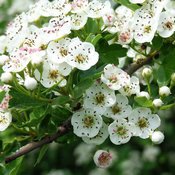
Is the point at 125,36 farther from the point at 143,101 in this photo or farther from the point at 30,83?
the point at 30,83

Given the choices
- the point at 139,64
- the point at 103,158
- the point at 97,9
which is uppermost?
the point at 97,9

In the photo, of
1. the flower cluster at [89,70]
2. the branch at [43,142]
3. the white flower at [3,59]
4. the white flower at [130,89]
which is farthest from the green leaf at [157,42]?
the white flower at [3,59]

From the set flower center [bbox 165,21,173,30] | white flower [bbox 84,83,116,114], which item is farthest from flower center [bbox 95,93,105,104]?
flower center [bbox 165,21,173,30]

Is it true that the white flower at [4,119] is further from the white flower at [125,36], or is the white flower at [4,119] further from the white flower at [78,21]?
the white flower at [125,36]

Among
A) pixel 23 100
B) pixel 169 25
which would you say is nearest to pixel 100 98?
pixel 23 100

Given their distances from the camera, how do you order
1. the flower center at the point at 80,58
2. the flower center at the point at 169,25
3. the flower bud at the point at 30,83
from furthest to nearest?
1. the flower center at the point at 169,25
2. the flower center at the point at 80,58
3. the flower bud at the point at 30,83

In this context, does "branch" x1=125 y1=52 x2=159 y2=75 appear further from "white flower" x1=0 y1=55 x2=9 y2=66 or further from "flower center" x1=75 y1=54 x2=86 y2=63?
"white flower" x1=0 y1=55 x2=9 y2=66
